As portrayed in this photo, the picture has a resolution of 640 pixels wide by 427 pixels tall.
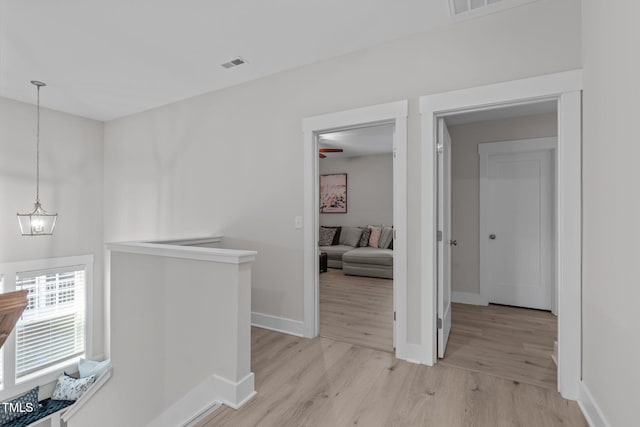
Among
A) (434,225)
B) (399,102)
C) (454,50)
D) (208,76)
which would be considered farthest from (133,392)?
(454,50)

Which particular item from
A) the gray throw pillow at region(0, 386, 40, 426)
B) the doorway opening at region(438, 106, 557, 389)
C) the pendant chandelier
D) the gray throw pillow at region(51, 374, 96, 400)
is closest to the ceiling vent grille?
the doorway opening at region(438, 106, 557, 389)

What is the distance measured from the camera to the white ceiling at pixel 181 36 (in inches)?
86.7

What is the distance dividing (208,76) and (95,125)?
282cm

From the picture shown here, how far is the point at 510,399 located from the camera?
6.25ft

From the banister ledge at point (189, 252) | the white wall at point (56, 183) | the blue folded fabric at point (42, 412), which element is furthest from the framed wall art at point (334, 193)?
the blue folded fabric at point (42, 412)

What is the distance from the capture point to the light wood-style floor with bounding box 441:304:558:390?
226 centimetres

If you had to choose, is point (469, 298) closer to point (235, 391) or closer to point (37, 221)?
point (235, 391)

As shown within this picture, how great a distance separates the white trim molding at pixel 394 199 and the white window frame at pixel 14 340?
12.8ft

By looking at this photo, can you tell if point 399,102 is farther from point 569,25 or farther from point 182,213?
point 182,213

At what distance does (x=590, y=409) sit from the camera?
5.58 feet

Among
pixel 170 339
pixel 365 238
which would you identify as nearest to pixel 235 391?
pixel 170 339

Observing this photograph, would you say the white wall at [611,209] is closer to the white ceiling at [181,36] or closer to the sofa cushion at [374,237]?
the white ceiling at [181,36]

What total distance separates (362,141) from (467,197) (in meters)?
2.36

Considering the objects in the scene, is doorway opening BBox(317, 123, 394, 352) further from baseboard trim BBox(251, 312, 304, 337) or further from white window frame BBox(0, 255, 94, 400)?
white window frame BBox(0, 255, 94, 400)
